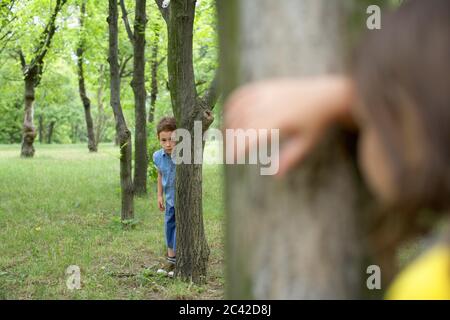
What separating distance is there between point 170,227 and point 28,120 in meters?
17.5

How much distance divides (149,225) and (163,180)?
8.48 feet

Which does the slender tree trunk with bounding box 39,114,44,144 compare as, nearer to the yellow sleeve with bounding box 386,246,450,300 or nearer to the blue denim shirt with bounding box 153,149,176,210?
the blue denim shirt with bounding box 153,149,176,210

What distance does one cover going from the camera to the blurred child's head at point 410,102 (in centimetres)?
117

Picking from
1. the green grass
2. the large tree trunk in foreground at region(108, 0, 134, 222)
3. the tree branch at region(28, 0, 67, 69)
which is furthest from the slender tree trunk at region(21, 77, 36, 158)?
the large tree trunk in foreground at region(108, 0, 134, 222)

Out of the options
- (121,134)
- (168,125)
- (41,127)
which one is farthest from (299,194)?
(41,127)

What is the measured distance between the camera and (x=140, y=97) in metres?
11.2

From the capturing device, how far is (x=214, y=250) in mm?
7215

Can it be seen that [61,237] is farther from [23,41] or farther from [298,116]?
[23,41]

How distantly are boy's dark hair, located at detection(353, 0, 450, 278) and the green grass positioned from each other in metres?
4.07

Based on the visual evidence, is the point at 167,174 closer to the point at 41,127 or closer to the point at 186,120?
the point at 186,120

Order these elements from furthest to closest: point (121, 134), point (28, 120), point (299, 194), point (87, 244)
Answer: point (28, 120), point (121, 134), point (87, 244), point (299, 194)

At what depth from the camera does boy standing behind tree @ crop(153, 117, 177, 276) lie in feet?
20.2

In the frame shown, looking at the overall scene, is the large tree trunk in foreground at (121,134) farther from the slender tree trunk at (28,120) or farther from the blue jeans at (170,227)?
the slender tree trunk at (28,120)

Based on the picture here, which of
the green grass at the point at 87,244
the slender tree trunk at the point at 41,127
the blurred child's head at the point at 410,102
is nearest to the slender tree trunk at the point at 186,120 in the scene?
the green grass at the point at 87,244
